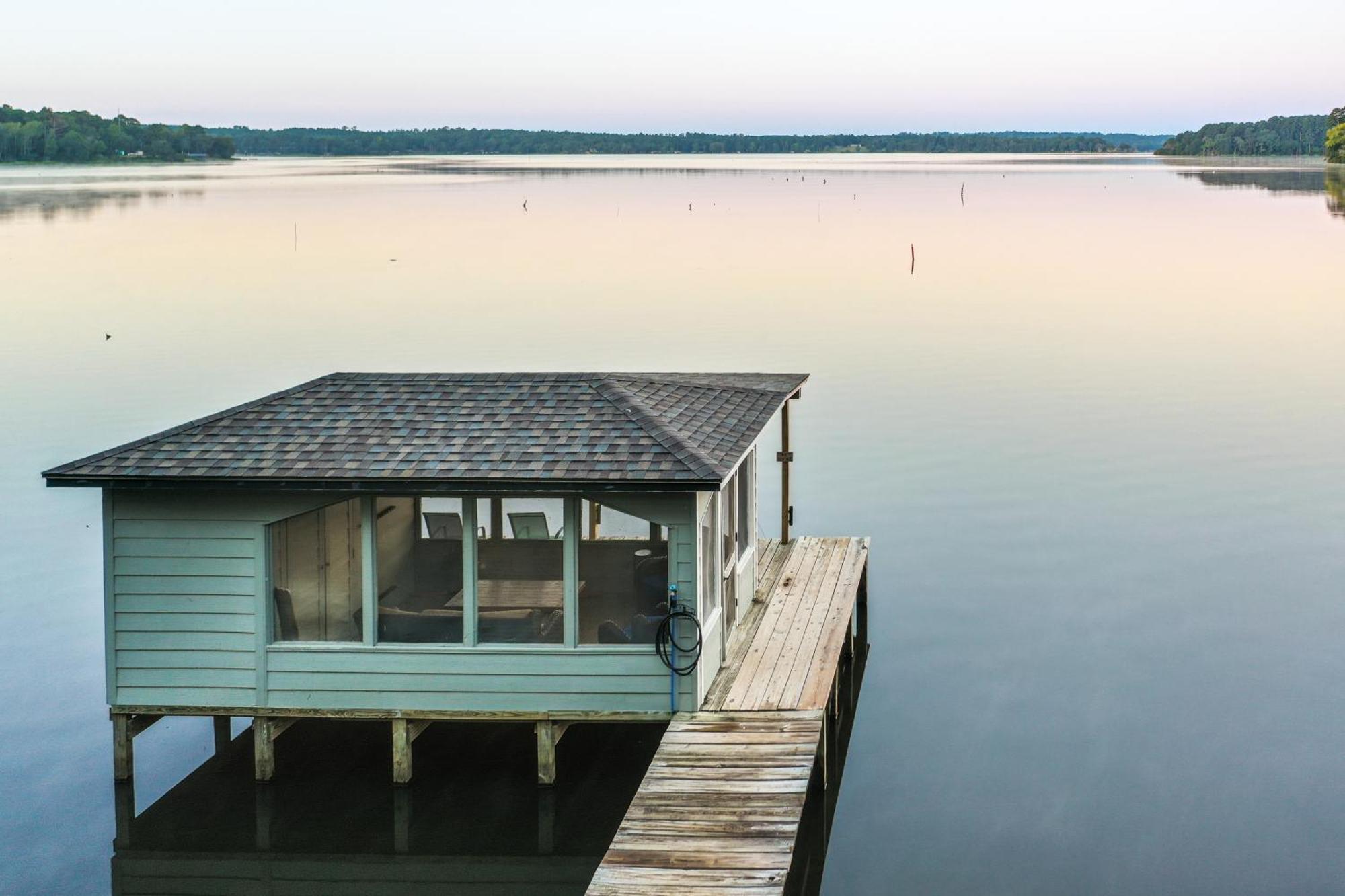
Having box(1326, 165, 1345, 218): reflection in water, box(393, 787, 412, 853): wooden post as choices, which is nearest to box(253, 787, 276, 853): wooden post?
box(393, 787, 412, 853): wooden post

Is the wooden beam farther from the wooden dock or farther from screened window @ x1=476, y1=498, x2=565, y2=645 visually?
the wooden dock

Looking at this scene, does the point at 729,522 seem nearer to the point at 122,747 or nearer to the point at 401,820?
the point at 401,820

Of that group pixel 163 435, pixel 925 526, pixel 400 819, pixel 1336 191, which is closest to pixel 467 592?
pixel 400 819

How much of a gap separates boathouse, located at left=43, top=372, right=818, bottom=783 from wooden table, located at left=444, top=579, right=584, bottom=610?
0.05 feet

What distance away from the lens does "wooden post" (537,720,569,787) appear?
12.9 metres

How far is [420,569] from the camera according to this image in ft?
42.7

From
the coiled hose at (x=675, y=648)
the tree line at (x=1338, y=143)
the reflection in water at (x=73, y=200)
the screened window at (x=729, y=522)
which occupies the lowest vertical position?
the coiled hose at (x=675, y=648)

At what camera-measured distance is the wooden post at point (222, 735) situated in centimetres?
1466

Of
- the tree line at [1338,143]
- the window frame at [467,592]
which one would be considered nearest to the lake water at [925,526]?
the window frame at [467,592]

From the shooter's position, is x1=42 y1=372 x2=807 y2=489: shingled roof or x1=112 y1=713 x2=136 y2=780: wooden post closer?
x1=42 y1=372 x2=807 y2=489: shingled roof

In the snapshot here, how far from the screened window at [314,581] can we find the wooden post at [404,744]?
0.82m

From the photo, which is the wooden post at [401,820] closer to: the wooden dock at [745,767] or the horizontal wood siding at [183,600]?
the horizontal wood siding at [183,600]

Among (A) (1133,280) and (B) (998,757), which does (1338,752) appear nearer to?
(B) (998,757)

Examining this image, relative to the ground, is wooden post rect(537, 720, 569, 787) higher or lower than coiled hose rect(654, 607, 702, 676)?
lower
